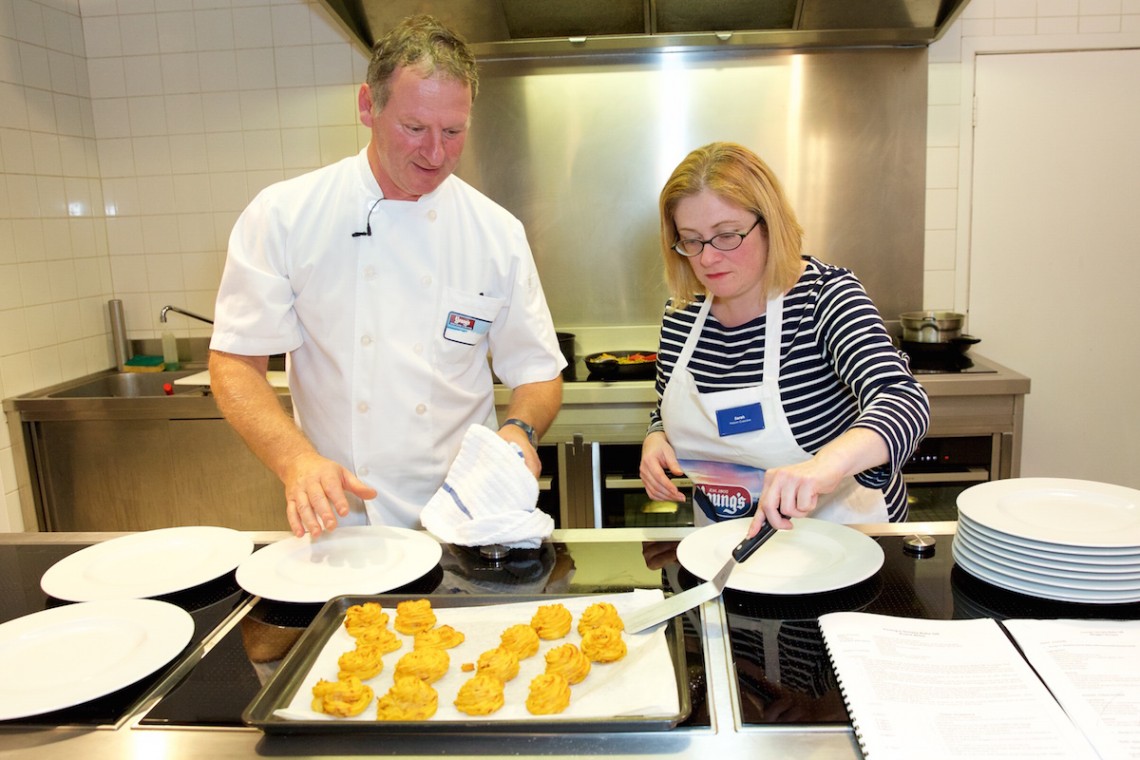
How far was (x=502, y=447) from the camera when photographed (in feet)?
4.69

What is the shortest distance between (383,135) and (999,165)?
2.61m

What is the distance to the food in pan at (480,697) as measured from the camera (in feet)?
3.07

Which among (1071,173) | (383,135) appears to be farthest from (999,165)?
(383,135)

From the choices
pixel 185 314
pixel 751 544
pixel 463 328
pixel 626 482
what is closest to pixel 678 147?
pixel 626 482

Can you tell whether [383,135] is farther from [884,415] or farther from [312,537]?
→ [884,415]

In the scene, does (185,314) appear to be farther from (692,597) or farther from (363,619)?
(692,597)

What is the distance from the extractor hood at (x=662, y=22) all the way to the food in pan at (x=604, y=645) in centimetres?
262

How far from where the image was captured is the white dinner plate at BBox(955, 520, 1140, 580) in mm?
1126

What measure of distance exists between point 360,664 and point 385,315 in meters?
0.96

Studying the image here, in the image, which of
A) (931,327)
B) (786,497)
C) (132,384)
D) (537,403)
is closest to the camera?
(786,497)

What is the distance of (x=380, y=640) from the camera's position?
1.08m

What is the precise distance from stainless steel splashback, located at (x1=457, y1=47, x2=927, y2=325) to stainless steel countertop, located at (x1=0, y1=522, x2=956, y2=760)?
2.70 m

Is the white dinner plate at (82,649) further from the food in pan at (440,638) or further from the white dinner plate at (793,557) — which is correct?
the white dinner plate at (793,557)

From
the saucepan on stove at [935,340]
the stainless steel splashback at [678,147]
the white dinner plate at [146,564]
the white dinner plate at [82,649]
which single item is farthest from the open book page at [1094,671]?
the stainless steel splashback at [678,147]
